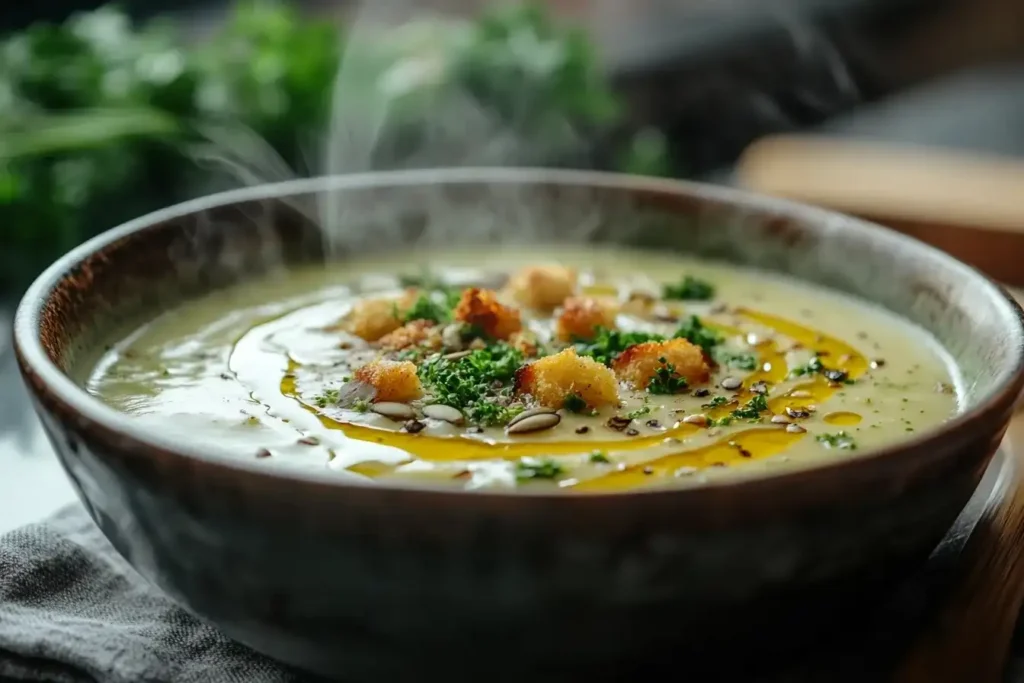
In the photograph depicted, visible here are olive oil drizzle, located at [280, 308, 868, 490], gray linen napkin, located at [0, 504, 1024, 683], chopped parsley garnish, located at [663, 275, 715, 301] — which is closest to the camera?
gray linen napkin, located at [0, 504, 1024, 683]

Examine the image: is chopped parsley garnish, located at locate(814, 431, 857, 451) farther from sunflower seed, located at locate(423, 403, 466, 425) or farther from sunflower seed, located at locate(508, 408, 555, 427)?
sunflower seed, located at locate(423, 403, 466, 425)

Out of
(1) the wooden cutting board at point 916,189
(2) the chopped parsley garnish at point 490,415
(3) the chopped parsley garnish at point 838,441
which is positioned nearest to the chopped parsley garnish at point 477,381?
(2) the chopped parsley garnish at point 490,415

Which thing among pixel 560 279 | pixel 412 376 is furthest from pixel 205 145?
pixel 412 376

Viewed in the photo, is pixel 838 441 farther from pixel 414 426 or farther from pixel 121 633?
pixel 121 633

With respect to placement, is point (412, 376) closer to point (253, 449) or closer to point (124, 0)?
point (253, 449)

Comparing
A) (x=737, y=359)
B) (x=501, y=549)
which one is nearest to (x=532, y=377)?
(x=737, y=359)

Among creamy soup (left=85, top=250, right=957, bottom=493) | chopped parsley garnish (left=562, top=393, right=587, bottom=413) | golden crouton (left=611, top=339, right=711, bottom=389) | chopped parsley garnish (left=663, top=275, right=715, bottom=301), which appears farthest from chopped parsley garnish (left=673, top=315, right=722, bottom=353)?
chopped parsley garnish (left=562, top=393, right=587, bottom=413)

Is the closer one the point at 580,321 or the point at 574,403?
the point at 574,403
